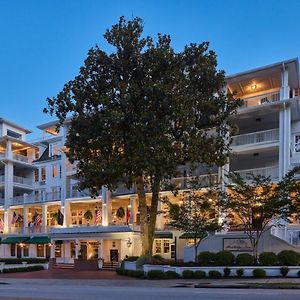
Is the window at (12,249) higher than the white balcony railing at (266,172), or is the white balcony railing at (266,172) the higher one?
the white balcony railing at (266,172)

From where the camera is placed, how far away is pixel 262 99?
40.8 metres

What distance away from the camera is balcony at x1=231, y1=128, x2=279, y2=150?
38.9 metres

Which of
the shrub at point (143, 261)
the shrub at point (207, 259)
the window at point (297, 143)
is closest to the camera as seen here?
the shrub at point (207, 259)

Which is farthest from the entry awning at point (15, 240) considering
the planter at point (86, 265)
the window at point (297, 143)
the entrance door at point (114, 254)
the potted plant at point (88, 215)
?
the window at point (297, 143)

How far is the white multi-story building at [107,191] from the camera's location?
38.3m

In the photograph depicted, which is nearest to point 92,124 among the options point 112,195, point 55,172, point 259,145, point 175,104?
point 175,104

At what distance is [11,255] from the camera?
2256 inches

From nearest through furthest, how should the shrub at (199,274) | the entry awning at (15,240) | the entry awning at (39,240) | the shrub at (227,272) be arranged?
the shrub at (227,272)
the shrub at (199,274)
the entry awning at (39,240)
the entry awning at (15,240)

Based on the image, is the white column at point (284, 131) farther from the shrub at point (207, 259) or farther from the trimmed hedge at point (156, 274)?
the trimmed hedge at point (156, 274)

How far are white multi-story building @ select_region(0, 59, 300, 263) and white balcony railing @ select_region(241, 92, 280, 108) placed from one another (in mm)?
87

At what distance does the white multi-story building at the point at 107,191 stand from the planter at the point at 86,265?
14.8ft

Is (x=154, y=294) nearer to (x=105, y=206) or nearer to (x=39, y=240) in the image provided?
(x=105, y=206)

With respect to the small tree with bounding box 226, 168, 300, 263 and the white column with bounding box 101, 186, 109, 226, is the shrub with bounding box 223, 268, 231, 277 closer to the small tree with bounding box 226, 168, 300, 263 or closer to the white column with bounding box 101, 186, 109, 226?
the small tree with bounding box 226, 168, 300, 263

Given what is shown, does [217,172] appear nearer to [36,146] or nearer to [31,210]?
[31,210]
